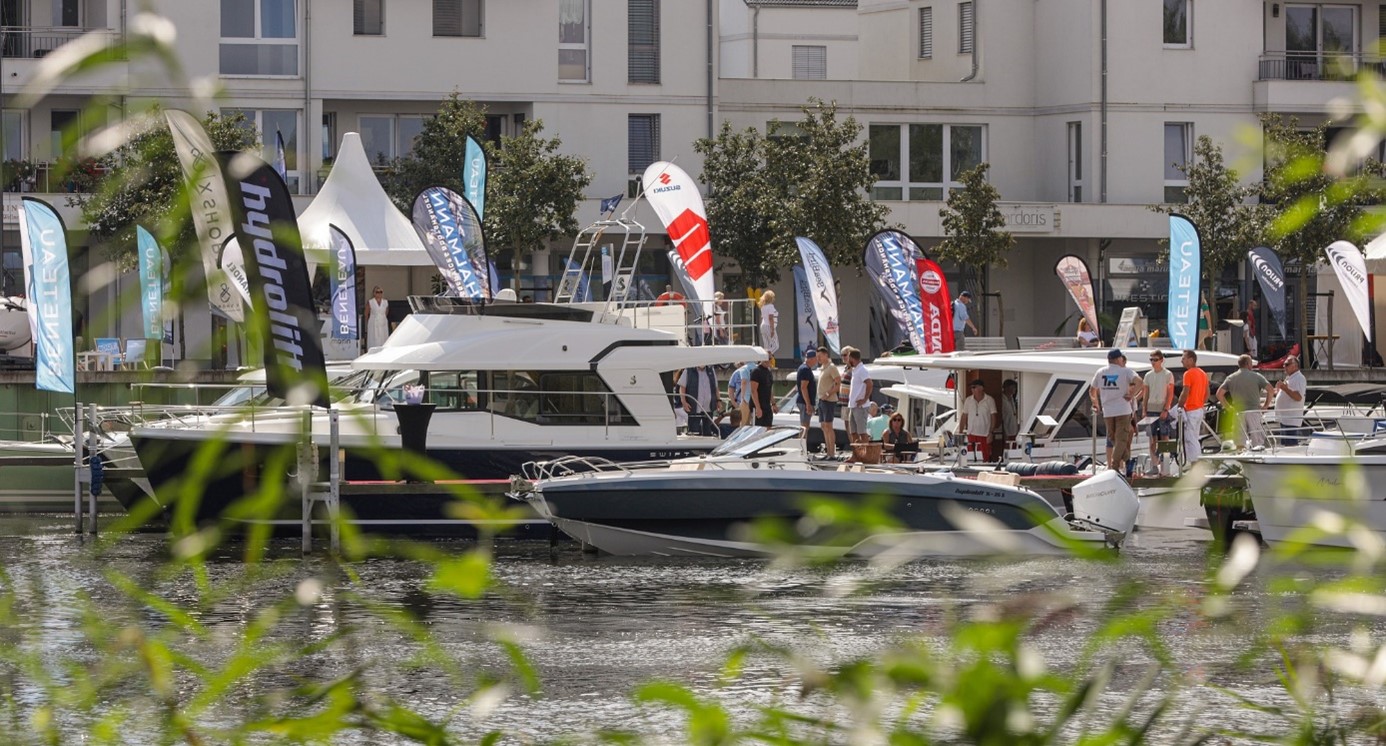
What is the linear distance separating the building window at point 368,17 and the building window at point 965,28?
50.1 feet

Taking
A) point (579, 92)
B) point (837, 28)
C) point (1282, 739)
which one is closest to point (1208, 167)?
point (579, 92)

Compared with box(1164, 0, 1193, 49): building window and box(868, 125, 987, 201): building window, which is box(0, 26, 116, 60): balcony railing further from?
box(1164, 0, 1193, 49): building window

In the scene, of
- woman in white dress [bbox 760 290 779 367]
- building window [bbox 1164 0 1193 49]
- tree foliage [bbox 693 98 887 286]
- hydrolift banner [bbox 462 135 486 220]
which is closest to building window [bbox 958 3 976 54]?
building window [bbox 1164 0 1193 49]

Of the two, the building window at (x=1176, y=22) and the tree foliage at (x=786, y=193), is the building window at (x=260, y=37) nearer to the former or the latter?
the tree foliage at (x=786, y=193)

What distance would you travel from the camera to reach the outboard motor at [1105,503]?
18.3 m

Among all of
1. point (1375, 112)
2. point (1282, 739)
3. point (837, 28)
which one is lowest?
point (1282, 739)

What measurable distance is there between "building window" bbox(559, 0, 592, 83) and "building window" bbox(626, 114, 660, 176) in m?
1.66

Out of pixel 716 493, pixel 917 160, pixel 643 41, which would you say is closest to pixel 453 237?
pixel 716 493

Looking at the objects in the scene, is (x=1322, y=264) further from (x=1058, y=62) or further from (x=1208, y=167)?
(x=1058, y=62)

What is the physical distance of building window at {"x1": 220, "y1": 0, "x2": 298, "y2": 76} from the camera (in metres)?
43.5

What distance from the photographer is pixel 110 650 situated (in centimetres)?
278

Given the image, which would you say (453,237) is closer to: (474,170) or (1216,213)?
(474,170)

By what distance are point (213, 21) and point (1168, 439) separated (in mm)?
26520

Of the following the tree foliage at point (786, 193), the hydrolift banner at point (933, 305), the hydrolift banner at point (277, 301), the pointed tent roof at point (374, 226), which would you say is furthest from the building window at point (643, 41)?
the hydrolift banner at point (277, 301)
